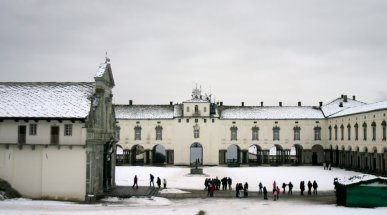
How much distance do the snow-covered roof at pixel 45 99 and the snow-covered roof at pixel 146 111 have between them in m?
36.5

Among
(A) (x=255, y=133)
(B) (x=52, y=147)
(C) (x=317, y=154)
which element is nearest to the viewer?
(B) (x=52, y=147)

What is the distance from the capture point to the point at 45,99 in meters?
38.7

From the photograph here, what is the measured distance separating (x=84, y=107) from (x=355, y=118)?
124 ft

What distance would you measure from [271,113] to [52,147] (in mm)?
47109

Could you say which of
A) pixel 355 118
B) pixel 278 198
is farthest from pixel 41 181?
pixel 355 118

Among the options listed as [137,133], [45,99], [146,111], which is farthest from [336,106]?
[45,99]

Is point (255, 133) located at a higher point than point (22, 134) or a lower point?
higher

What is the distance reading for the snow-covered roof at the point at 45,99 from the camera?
36875mm

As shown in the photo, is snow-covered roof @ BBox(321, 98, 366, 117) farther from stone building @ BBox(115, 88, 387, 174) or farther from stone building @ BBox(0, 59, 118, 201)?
stone building @ BBox(0, 59, 118, 201)

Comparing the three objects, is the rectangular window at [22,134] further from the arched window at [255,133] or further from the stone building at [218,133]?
the arched window at [255,133]

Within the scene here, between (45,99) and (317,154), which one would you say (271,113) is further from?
(45,99)

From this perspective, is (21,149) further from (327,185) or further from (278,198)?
(327,185)

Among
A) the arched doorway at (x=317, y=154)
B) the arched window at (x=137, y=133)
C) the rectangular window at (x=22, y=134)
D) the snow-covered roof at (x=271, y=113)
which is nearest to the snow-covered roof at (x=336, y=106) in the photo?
the snow-covered roof at (x=271, y=113)

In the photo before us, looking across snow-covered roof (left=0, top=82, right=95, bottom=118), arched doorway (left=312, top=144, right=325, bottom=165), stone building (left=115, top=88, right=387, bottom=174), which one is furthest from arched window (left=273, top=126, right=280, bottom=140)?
snow-covered roof (left=0, top=82, right=95, bottom=118)
